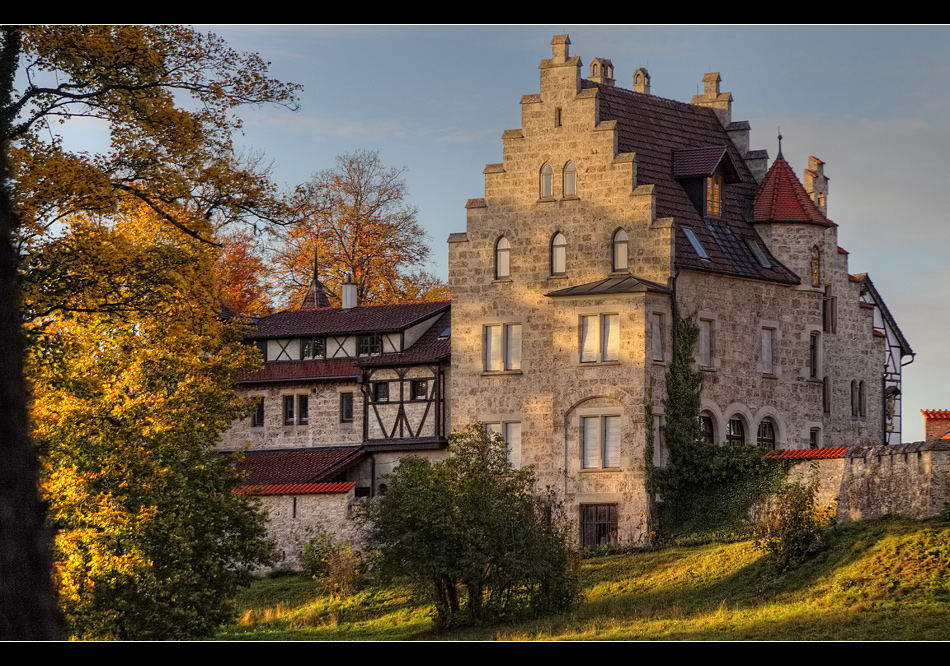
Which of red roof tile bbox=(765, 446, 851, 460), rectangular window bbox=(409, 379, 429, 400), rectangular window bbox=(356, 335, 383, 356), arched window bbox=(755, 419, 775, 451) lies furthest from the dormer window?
rectangular window bbox=(356, 335, 383, 356)

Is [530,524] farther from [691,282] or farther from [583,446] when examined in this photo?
[691,282]

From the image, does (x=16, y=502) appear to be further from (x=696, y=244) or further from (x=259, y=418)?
(x=259, y=418)

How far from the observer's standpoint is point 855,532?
28750mm

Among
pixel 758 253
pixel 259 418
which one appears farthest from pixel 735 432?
pixel 259 418

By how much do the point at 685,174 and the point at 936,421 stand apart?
11.8 m

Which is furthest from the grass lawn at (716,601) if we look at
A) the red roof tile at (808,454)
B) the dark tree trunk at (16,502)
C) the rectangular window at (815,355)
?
the dark tree trunk at (16,502)

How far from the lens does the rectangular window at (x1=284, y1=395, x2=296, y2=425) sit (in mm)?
45688

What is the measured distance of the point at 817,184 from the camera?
1674 inches

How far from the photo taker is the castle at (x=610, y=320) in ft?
124

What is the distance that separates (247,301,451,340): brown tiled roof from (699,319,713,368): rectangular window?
9293mm

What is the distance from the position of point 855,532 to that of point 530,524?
20.8ft

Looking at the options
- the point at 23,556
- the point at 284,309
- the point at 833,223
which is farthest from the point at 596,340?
the point at 23,556

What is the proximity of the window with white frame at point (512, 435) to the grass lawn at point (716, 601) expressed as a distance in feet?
16.4

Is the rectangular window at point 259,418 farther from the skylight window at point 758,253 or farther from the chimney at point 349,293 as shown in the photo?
the skylight window at point 758,253
